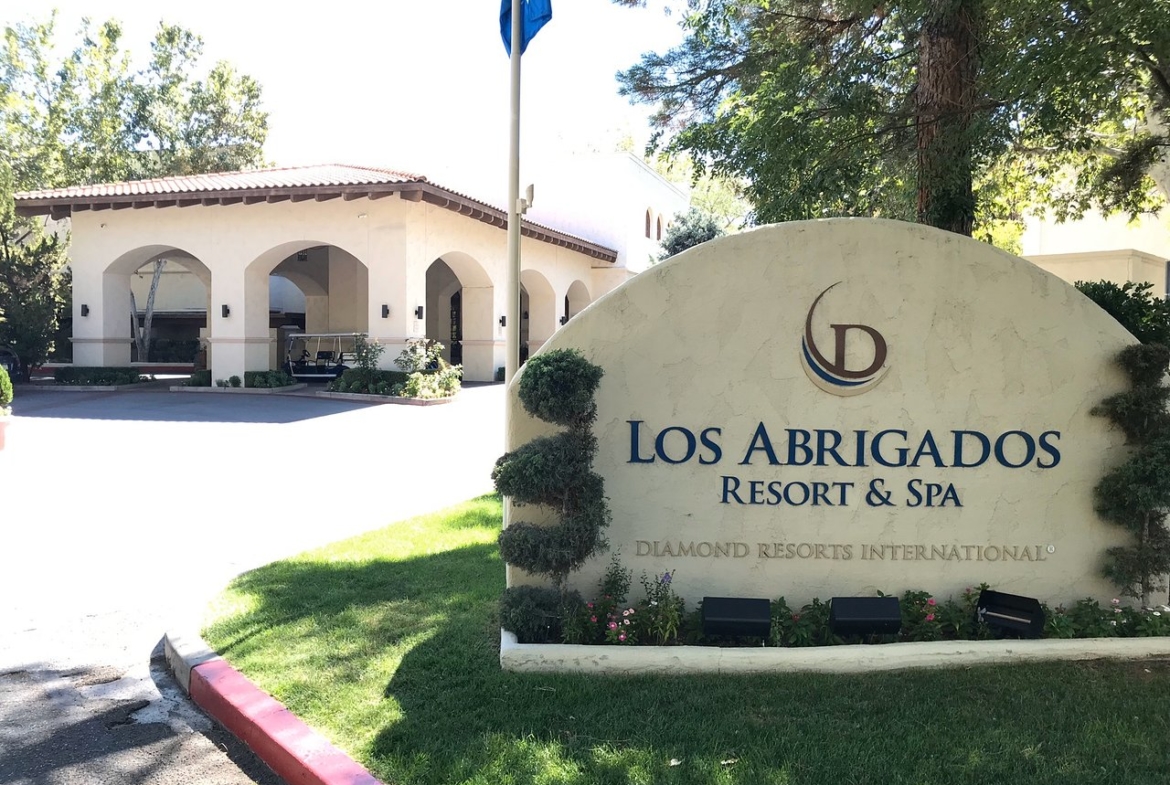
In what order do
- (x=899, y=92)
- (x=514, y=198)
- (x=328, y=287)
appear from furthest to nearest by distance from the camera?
(x=328, y=287), (x=899, y=92), (x=514, y=198)

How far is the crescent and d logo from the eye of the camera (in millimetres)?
5449

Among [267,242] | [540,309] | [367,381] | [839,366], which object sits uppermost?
[267,242]

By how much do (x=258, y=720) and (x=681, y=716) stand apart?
209 centimetres

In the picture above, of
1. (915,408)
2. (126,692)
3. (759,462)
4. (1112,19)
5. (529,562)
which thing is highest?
(1112,19)

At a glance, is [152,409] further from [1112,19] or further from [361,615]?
[1112,19]

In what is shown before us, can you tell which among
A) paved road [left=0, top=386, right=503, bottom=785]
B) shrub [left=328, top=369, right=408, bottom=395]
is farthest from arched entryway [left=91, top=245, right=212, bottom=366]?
shrub [left=328, top=369, right=408, bottom=395]

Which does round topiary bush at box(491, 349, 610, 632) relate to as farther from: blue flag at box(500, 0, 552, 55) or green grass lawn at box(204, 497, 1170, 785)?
blue flag at box(500, 0, 552, 55)

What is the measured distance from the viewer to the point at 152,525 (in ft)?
28.7

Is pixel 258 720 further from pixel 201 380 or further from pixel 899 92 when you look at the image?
pixel 201 380

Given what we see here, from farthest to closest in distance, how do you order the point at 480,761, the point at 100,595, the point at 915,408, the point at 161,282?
the point at 161,282, the point at 100,595, the point at 915,408, the point at 480,761

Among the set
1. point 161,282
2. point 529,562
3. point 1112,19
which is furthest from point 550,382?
point 161,282

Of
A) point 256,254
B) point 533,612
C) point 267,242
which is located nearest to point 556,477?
point 533,612

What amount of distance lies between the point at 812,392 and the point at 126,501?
794cm

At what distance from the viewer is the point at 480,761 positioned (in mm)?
3822
